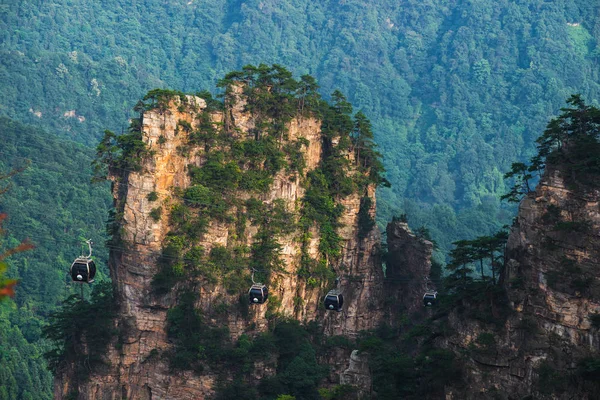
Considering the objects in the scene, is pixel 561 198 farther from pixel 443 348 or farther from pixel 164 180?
pixel 164 180

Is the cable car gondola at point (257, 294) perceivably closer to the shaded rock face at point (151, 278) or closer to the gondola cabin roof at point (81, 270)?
the shaded rock face at point (151, 278)

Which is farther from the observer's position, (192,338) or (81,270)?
(192,338)

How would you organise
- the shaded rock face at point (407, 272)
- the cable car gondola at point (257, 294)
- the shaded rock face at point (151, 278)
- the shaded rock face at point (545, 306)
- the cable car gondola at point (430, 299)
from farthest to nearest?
1. the shaded rock face at point (407, 272)
2. the shaded rock face at point (151, 278)
3. the cable car gondola at point (430, 299)
4. the cable car gondola at point (257, 294)
5. the shaded rock face at point (545, 306)

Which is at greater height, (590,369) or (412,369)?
(412,369)

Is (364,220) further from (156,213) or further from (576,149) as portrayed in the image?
(576,149)

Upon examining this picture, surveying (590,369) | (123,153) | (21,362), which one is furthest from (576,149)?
(21,362)

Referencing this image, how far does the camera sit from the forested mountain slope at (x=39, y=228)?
326ft

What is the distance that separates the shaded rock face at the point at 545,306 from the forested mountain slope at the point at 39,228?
54078 mm

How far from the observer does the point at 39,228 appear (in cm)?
11675

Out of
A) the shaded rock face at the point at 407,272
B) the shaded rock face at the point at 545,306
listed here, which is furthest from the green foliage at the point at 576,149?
the shaded rock face at the point at 407,272

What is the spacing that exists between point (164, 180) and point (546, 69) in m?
144

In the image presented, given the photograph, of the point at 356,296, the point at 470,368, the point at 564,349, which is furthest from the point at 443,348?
the point at 356,296

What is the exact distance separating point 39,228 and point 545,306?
257 feet

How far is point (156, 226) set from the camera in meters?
60.3
